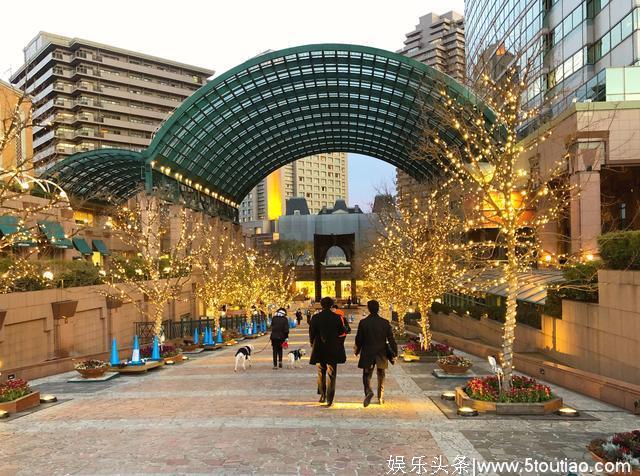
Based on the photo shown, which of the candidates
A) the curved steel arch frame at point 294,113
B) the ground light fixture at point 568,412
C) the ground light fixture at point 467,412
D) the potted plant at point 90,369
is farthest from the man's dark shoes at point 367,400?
the curved steel arch frame at point 294,113

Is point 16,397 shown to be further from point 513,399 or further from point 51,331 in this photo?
point 51,331

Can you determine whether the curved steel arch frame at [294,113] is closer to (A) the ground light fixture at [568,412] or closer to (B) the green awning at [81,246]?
(B) the green awning at [81,246]

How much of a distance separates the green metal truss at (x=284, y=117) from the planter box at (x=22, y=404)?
30.3 metres


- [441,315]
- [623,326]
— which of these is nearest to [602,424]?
[623,326]

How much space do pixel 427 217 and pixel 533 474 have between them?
18.4m

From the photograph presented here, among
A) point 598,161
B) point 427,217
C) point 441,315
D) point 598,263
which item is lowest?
point 441,315

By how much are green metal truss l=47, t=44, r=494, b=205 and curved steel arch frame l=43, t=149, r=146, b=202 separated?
7.6 inches

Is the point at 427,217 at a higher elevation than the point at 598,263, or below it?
higher

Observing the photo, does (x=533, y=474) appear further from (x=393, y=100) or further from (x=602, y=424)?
(x=393, y=100)

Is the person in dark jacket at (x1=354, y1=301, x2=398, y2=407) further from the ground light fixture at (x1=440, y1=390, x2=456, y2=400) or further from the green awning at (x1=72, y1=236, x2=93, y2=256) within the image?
the green awning at (x1=72, y1=236, x2=93, y2=256)

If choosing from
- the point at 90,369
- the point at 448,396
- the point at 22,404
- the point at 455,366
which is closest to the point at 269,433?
the point at 448,396

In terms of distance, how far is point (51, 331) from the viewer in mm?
19719

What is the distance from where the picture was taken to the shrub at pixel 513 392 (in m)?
9.55

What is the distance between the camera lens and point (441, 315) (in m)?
34.5
